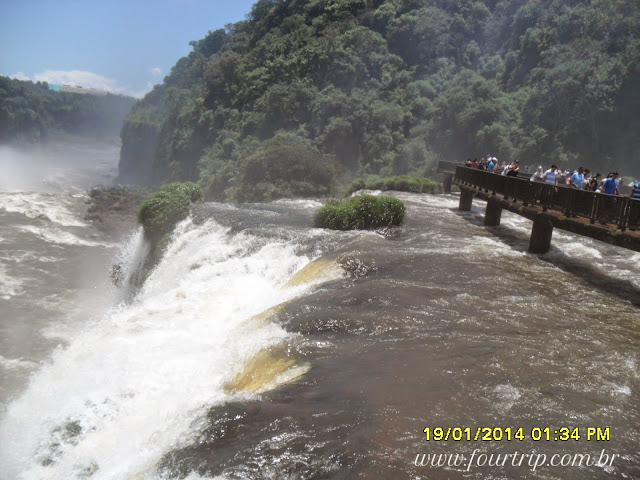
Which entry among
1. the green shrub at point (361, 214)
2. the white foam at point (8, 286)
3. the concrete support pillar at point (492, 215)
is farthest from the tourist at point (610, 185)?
the white foam at point (8, 286)

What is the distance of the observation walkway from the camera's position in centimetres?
910

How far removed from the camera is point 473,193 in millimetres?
18234

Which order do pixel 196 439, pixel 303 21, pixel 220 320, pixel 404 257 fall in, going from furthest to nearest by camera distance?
1. pixel 303 21
2. pixel 404 257
3. pixel 220 320
4. pixel 196 439

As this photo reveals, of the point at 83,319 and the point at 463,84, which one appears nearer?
the point at 83,319

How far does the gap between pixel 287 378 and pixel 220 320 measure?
3.49 m

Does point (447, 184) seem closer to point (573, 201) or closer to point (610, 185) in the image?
point (610, 185)

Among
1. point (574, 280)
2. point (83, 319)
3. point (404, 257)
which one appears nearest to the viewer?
point (574, 280)

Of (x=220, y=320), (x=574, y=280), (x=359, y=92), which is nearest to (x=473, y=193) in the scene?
(x=574, y=280)

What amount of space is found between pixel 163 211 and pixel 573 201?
1288 cm

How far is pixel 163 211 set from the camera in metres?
17.5

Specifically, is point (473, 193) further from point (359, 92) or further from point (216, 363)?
point (359, 92)

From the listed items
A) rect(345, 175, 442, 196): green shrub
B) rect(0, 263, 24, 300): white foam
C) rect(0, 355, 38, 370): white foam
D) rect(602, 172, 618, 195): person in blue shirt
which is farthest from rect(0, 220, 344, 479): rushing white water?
rect(345, 175, 442, 196): green shrub

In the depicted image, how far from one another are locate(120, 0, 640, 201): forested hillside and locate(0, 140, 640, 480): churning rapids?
77.0ft

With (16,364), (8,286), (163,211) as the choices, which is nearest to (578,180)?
(163,211)
